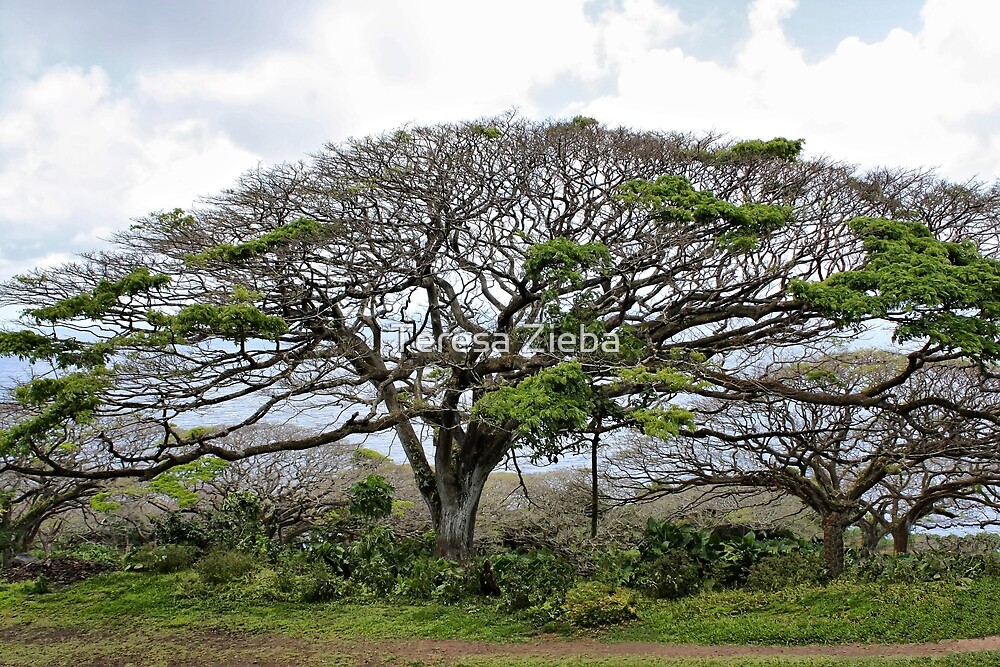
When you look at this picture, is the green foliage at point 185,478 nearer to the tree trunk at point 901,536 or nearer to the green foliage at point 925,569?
the green foliage at point 925,569

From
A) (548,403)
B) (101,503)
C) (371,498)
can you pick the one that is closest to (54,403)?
(371,498)

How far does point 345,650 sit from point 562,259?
3967 mm

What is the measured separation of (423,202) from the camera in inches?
329

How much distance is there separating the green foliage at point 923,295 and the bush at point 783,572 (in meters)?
2.69

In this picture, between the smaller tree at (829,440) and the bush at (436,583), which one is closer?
the bush at (436,583)

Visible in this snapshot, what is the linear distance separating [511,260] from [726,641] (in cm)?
465

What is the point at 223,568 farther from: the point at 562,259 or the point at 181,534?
the point at 562,259

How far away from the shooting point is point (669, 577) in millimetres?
7117

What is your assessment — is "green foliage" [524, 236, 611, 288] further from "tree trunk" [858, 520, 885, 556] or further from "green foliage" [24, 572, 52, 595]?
"green foliage" [24, 572, 52, 595]

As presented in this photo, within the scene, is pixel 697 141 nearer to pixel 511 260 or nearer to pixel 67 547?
pixel 511 260

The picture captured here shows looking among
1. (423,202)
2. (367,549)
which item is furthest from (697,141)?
(367,549)

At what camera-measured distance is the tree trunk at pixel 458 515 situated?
9.22 meters

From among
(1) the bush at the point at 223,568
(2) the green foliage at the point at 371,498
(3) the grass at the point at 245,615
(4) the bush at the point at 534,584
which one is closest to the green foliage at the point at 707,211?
(4) the bush at the point at 534,584

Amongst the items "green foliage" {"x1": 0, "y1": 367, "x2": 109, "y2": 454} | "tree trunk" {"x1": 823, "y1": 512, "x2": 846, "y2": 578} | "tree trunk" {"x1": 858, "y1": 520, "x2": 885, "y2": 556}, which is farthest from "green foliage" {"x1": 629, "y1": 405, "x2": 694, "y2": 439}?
"tree trunk" {"x1": 858, "y1": 520, "x2": 885, "y2": 556}
